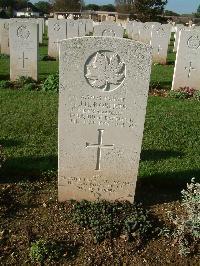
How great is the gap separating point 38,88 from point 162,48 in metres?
8.15

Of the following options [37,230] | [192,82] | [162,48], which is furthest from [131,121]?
[162,48]

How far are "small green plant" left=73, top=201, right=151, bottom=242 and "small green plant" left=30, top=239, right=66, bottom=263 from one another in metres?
0.45

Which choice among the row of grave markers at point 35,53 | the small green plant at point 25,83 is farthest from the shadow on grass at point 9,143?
the row of grave markers at point 35,53

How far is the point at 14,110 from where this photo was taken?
903 cm

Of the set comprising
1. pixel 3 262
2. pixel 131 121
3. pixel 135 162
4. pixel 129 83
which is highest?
pixel 129 83

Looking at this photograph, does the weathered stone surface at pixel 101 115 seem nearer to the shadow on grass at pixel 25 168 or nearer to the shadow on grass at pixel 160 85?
the shadow on grass at pixel 25 168

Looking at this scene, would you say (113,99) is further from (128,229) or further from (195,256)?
(195,256)

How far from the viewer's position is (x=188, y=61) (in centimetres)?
1170

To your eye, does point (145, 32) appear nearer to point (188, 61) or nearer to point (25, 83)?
point (188, 61)

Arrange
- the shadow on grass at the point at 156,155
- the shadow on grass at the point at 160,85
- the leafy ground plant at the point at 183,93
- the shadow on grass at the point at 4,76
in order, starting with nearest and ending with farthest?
the shadow on grass at the point at 156,155 → the leafy ground plant at the point at 183,93 → the shadow on grass at the point at 160,85 → the shadow on grass at the point at 4,76

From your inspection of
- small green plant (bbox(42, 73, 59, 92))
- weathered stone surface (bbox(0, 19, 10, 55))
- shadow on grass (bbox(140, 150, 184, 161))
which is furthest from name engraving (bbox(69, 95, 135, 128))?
weathered stone surface (bbox(0, 19, 10, 55))

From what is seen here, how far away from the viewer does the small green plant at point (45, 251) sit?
4.38 meters

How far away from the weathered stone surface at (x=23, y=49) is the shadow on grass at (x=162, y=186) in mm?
7035

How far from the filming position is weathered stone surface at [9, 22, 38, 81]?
1146cm
